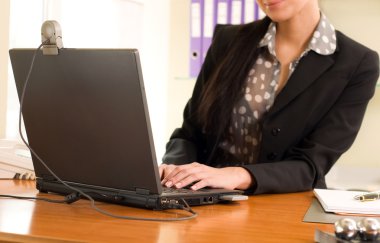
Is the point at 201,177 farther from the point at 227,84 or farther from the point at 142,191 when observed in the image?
the point at 227,84

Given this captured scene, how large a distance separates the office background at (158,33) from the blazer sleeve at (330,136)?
3.76ft

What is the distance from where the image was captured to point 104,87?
99 cm

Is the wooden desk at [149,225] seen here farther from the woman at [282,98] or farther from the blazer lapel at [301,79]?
the blazer lapel at [301,79]

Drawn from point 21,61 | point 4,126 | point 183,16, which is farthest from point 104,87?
point 183,16

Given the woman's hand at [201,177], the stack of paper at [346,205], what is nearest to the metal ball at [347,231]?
the stack of paper at [346,205]

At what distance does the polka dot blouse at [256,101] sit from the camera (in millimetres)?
1704

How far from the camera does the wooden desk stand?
0.82 meters

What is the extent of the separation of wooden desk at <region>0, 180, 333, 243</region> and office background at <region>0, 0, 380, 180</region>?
1242 mm

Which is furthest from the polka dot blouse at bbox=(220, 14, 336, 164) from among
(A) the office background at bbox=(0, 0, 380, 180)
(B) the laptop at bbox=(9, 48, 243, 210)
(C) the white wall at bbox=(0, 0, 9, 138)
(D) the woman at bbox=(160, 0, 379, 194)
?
(A) the office background at bbox=(0, 0, 380, 180)

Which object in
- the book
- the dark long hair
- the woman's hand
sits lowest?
the book

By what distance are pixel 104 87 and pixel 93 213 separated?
22cm

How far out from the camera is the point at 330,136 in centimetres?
157

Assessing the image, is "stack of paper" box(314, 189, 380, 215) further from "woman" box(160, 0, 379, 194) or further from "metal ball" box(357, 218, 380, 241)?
"metal ball" box(357, 218, 380, 241)

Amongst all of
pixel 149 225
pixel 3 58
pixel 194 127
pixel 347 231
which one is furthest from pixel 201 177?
pixel 3 58
